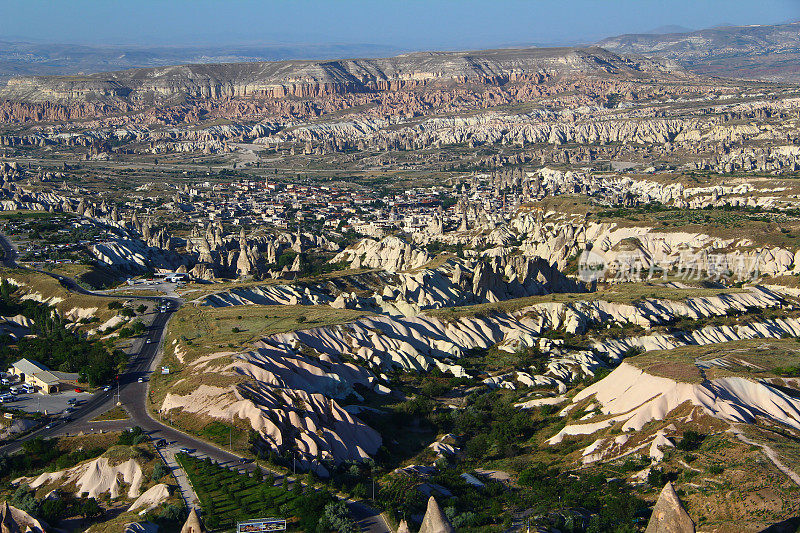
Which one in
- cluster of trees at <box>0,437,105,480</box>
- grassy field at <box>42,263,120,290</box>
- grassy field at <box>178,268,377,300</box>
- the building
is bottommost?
grassy field at <box>42,263,120,290</box>

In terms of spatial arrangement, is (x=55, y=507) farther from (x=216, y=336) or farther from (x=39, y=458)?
(x=216, y=336)

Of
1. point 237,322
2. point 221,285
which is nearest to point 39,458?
point 237,322

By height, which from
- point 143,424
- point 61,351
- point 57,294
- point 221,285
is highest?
point 143,424

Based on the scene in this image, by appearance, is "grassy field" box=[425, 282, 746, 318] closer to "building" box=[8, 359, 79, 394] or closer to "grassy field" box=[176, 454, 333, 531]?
"building" box=[8, 359, 79, 394]

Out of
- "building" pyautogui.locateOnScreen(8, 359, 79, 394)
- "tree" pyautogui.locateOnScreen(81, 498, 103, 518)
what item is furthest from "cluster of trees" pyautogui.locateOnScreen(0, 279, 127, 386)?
"tree" pyautogui.locateOnScreen(81, 498, 103, 518)

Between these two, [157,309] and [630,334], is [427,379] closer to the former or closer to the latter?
[630,334]
